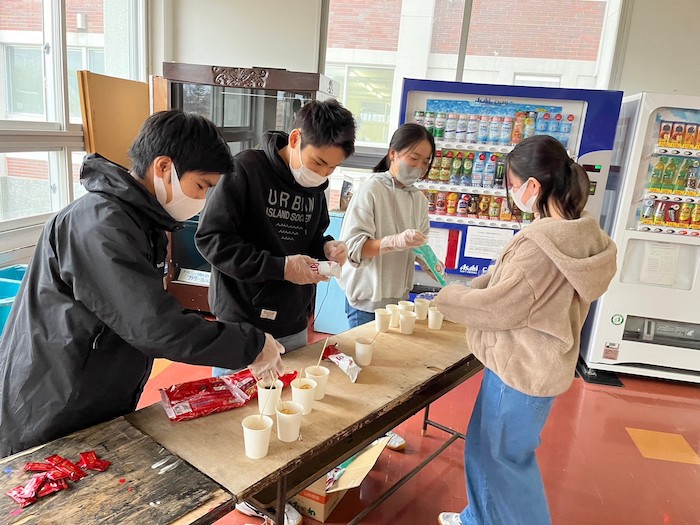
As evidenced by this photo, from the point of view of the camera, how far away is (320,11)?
427cm

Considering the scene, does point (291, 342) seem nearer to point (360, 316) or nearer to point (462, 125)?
point (360, 316)

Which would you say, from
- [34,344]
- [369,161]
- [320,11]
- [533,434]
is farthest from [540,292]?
[320,11]

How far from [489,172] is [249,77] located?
1.91 meters

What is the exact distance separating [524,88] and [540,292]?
2.46m

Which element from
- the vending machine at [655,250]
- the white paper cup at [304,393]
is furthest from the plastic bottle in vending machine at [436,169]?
the white paper cup at [304,393]

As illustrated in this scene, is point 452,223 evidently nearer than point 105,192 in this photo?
No

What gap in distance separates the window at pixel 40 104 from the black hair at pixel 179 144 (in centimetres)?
235

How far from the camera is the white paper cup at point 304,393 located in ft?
4.51

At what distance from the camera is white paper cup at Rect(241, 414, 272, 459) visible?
1.16 metres

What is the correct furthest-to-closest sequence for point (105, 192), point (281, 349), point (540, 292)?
point (540, 292) < point (281, 349) < point (105, 192)

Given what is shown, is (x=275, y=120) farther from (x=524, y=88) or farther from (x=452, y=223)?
(x=524, y=88)

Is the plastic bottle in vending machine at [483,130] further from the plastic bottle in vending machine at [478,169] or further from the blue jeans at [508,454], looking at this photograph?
the blue jeans at [508,454]

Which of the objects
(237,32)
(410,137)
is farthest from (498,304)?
(237,32)

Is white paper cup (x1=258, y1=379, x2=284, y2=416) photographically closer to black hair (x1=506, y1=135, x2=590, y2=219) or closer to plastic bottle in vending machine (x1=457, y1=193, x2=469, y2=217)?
black hair (x1=506, y1=135, x2=590, y2=219)
